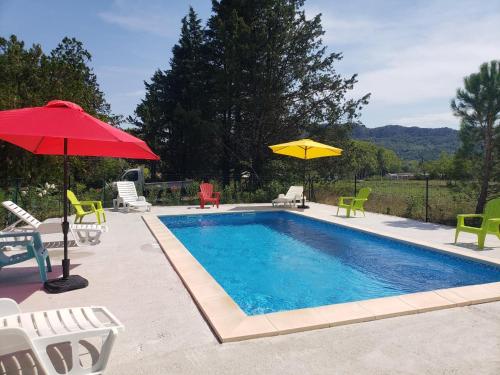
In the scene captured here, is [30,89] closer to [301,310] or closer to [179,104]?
[301,310]

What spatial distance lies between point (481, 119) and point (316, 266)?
22.1ft

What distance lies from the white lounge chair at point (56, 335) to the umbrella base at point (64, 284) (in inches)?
61.1

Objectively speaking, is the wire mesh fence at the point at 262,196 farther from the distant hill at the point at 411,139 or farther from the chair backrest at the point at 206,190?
the distant hill at the point at 411,139

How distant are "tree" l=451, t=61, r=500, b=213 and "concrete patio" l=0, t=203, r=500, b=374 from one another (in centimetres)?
700

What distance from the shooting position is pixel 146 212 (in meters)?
11.8

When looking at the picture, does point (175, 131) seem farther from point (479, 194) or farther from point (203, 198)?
point (479, 194)

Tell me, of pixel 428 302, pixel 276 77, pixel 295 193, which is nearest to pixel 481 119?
pixel 295 193

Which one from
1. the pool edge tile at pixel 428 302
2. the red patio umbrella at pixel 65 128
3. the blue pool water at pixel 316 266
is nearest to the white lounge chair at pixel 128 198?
the blue pool water at pixel 316 266

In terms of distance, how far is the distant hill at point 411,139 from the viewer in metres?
157

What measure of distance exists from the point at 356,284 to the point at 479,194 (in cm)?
643

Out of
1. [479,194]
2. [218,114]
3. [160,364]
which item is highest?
[218,114]

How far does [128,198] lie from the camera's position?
39.8 feet

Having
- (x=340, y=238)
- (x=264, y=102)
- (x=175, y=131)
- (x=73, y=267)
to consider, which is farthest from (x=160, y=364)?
(x=175, y=131)

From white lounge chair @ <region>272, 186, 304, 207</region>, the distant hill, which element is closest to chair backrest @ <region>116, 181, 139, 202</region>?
white lounge chair @ <region>272, 186, 304, 207</region>
